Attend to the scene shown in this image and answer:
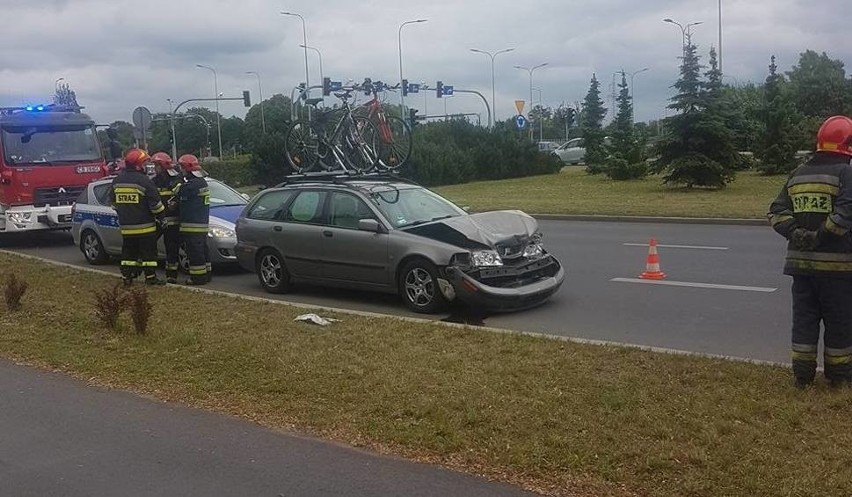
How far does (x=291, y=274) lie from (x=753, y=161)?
2887 centimetres

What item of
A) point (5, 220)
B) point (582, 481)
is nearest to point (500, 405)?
point (582, 481)

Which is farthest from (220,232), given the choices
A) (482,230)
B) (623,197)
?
(623,197)

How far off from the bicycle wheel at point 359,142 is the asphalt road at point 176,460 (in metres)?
6.84

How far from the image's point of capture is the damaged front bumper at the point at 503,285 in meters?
9.00

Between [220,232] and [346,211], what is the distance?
328 cm

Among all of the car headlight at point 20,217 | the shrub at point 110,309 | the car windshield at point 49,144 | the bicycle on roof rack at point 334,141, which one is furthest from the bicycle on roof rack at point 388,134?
the car headlight at point 20,217

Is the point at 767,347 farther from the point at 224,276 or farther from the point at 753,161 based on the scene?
the point at 753,161

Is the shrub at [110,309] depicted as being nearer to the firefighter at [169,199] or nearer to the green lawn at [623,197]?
the firefighter at [169,199]

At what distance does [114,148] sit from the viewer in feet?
60.4

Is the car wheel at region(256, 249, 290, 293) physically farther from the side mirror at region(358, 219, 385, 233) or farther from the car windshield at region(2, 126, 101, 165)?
the car windshield at region(2, 126, 101, 165)

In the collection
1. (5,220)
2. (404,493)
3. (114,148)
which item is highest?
(114,148)

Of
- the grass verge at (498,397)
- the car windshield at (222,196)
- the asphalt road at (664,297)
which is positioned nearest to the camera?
the grass verge at (498,397)

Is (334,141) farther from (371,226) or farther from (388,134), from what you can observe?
(371,226)

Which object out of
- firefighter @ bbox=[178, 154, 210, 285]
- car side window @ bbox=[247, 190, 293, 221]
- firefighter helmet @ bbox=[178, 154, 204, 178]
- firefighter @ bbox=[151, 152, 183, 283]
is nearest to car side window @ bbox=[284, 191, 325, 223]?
car side window @ bbox=[247, 190, 293, 221]
